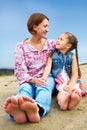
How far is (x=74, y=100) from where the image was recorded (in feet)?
12.2

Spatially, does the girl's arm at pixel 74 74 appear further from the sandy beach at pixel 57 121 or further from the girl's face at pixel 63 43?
the sandy beach at pixel 57 121

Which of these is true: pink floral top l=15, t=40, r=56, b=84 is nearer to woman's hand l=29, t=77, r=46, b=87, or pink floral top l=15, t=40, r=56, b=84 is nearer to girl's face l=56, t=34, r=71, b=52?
girl's face l=56, t=34, r=71, b=52

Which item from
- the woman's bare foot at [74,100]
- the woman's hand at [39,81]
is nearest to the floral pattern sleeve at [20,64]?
the woman's hand at [39,81]

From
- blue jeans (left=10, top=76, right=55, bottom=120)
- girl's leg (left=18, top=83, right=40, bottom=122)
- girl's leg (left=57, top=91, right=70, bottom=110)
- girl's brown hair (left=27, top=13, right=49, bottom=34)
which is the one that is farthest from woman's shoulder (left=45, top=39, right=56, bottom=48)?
girl's leg (left=18, top=83, right=40, bottom=122)

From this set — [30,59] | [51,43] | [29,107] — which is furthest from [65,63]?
[29,107]

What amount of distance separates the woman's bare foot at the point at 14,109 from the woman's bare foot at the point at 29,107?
0.05 metres

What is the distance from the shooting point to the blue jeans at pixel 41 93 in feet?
12.0

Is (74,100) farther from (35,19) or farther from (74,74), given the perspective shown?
(35,19)

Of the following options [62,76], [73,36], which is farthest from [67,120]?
[73,36]

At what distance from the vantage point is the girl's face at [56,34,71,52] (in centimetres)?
420

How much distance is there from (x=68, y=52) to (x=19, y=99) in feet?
3.85

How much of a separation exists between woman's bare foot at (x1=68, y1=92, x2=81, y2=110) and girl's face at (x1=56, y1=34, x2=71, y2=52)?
2.44 feet

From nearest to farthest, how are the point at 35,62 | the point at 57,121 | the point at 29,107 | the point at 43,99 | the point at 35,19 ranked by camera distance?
1. the point at 29,107
2. the point at 57,121
3. the point at 43,99
4. the point at 35,19
5. the point at 35,62

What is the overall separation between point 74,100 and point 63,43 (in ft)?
2.57
